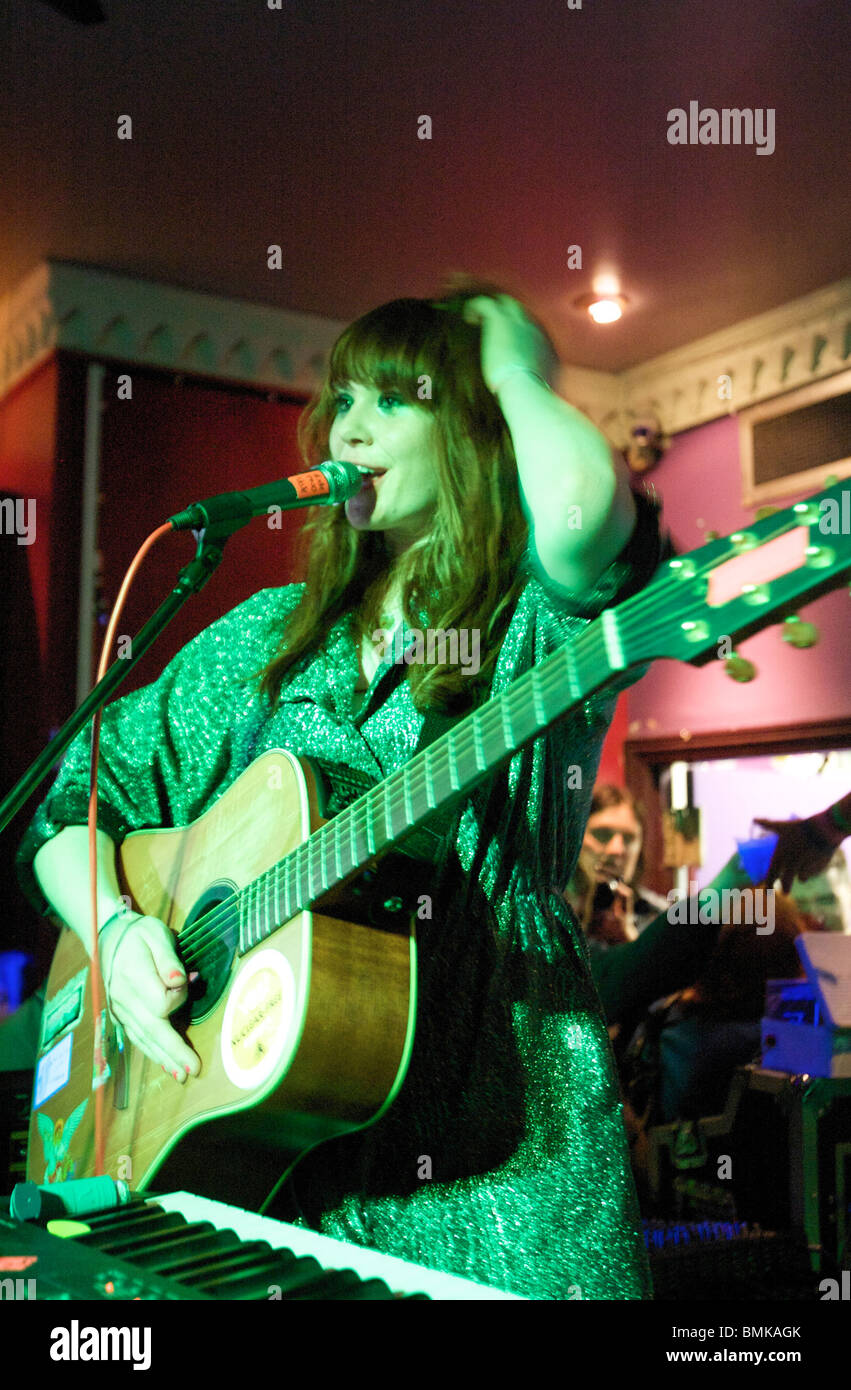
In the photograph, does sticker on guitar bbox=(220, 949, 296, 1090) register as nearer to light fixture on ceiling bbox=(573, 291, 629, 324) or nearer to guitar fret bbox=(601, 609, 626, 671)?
guitar fret bbox=(601, 609, 626, 671)

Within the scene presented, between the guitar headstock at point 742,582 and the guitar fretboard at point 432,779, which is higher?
the guitar headstock at point 742,582

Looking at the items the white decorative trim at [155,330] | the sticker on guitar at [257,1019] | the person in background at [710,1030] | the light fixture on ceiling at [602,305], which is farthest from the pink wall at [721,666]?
the sticker on guitar at [257,1019]

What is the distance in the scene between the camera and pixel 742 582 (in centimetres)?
87

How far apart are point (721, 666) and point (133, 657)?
351 centimetres

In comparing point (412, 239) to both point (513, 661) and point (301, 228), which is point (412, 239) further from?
point (513, 661)

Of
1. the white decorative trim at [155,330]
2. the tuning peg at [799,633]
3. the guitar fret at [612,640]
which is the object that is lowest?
the tuning peg at [799,633]

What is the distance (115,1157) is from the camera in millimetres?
1357

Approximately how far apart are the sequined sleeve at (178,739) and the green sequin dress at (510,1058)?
0.22 m

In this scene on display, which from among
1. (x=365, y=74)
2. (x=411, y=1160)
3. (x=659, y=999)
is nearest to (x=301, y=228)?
(x=365, y=74)

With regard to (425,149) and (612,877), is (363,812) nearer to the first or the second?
(425,149)

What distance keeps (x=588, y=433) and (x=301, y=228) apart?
3430 millimetres

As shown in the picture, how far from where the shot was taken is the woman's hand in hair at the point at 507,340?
1.28m

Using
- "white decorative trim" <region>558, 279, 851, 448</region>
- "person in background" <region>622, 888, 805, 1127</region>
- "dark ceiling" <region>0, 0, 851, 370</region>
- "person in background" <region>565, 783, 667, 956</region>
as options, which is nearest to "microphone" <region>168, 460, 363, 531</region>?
"dark ceiling" <region>0, 0, 851, 370</region>

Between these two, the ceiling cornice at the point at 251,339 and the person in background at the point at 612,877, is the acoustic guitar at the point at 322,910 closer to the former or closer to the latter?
the person in background at the point at 612,877
